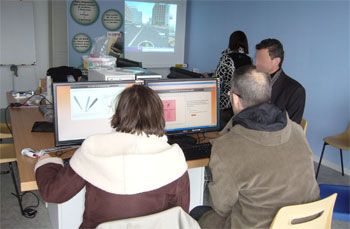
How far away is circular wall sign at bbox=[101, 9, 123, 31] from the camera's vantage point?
20.5 feet

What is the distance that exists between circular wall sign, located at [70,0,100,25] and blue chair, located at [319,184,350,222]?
5.15 m

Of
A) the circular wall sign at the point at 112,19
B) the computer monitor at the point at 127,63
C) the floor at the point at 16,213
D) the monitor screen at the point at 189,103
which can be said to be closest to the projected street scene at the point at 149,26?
the circular wall sign at the point at 112,19

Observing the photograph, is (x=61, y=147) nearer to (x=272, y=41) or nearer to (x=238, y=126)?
(x=238, y=126)

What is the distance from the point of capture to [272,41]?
9.15 feet

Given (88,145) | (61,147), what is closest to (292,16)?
(61,147)

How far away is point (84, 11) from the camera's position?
604 centimetres

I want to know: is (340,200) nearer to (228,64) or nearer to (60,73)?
(228,64)

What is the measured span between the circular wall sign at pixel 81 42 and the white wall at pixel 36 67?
0.60 meters

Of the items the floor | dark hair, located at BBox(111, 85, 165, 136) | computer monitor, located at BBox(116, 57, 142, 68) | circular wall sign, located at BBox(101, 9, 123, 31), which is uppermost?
circular wall sign, located at BBox(101, 9, 123, 31)

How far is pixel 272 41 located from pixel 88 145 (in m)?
2.01

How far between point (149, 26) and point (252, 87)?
5.53 metres

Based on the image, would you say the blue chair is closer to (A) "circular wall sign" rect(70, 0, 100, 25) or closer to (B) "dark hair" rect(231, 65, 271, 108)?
(B) "dark hair" rect(231, 65, 271, 108)

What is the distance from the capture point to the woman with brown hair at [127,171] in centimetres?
122

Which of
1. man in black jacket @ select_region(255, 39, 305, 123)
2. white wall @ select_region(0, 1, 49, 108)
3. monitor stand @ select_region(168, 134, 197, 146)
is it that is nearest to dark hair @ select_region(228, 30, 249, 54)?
man in black jacket @ select_region(255, 39, 305, 123)
